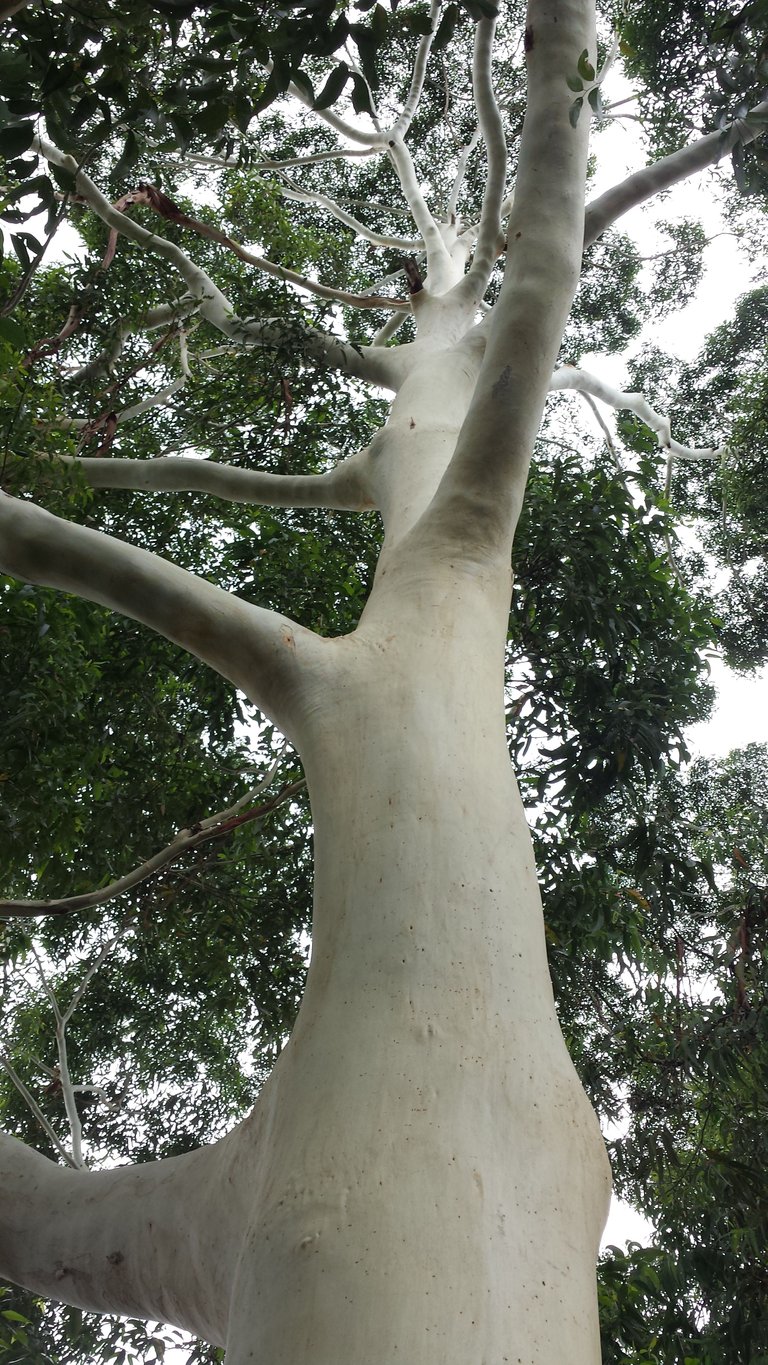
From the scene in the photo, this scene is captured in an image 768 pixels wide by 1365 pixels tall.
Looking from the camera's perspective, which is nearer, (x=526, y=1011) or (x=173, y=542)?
(x=526, y=1011)

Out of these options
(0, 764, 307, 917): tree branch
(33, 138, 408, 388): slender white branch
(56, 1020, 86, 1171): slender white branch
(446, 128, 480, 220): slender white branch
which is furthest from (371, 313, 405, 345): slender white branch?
(56, 1020, 86, 1171): slender white branch

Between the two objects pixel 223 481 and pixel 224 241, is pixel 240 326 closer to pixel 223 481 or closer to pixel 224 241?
pixel 224 241

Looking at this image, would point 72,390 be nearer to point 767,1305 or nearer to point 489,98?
point 489,98

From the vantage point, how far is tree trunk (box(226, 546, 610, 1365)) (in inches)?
41.8

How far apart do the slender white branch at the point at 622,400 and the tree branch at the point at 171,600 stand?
9.06ft

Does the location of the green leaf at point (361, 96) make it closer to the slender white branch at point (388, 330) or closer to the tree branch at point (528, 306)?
A: the tree branch at point (528, 306)

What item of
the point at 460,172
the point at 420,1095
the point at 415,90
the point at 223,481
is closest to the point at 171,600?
the point at 420,1095

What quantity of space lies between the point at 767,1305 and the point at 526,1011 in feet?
7.56

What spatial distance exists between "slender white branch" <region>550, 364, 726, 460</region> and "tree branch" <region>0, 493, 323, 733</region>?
2.76m

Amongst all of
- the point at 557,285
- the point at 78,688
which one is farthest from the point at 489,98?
the point at 78,688

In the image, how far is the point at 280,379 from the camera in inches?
184

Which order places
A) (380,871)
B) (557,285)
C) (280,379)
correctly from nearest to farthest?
(380,871) → (557,285) → (280,379)

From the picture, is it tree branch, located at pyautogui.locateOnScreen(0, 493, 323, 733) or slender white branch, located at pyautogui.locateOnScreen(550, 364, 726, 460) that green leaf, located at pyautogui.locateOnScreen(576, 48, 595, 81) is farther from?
slender white branch, located at pyautogui.locateOnScreen(550, 364, 726, 460)

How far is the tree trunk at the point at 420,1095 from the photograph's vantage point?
106 centimetres
